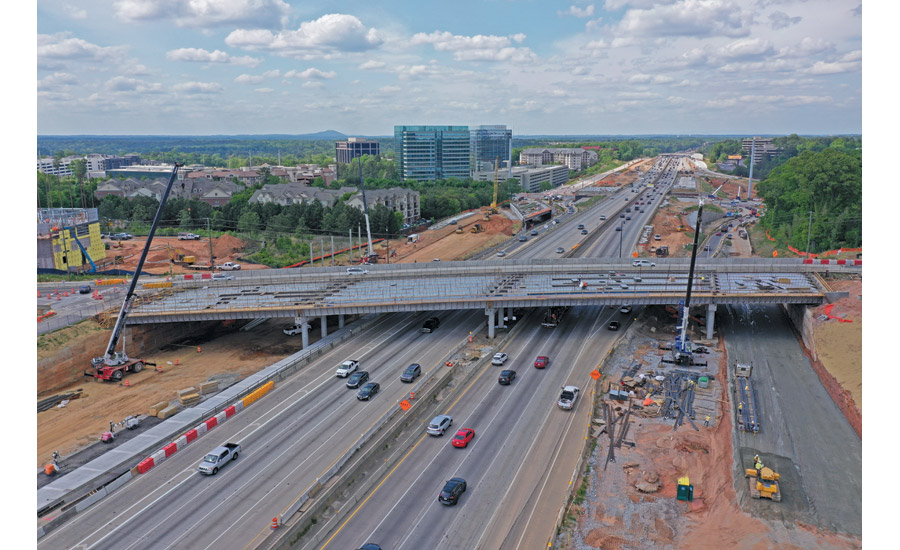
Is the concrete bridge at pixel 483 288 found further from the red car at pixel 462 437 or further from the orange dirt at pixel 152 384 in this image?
the red car at pixel 462 437

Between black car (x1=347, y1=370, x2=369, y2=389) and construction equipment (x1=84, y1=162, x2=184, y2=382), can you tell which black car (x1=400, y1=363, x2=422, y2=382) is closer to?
black car (x1=347, y1=370, x2=369, y2=389)

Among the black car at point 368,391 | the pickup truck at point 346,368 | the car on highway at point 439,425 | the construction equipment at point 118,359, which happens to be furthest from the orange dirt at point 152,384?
the car on highway at point 439,425

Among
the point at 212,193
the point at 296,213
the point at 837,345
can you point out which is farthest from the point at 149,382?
the point at 212,193

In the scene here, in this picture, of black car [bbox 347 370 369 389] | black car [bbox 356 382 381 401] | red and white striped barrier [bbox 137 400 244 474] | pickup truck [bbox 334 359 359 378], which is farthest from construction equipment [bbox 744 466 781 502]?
red and white striped barrier [bbox 137 400 244 474]

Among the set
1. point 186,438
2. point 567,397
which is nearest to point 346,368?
point 186,438

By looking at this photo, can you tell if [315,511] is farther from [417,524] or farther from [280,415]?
[280,415]
